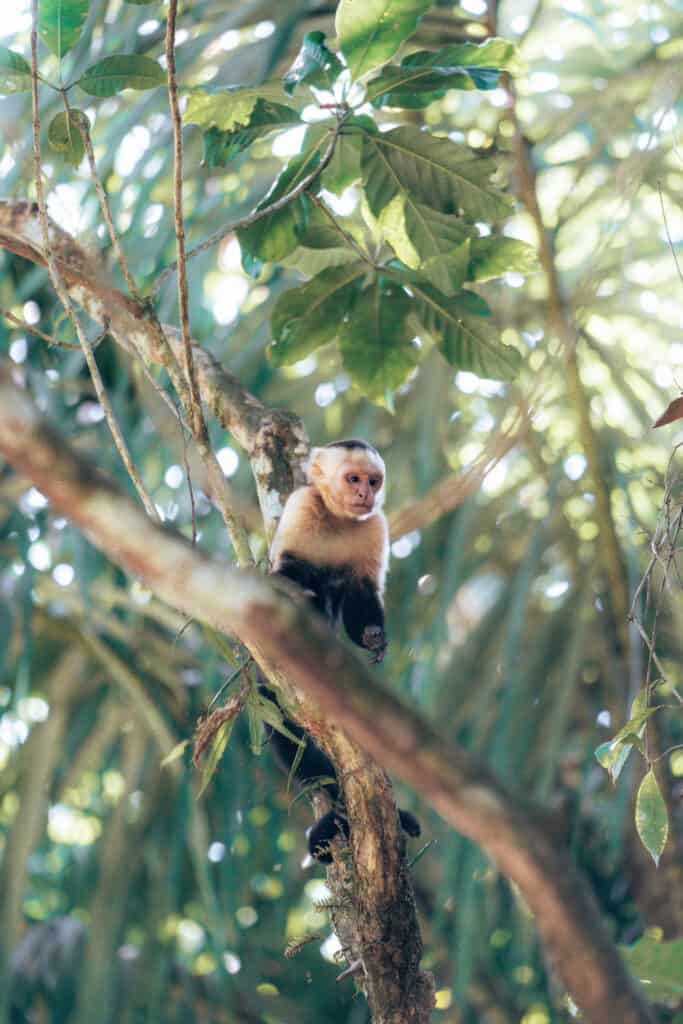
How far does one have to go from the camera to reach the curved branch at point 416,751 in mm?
819

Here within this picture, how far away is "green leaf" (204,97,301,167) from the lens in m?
2.10

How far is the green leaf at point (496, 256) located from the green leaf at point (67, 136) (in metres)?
0.75

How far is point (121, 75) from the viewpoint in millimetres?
2076

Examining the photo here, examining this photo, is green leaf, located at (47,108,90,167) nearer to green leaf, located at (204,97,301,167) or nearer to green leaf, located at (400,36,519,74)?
green leaf, located at (204,97,301,167)

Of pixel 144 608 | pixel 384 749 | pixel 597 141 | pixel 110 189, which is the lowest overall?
pixel 384 749

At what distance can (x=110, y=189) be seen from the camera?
3359 mm

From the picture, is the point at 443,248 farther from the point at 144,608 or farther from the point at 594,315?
the point at 144,608

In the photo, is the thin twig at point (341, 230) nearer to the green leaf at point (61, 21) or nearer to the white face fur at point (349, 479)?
the green leaf at point (61, 21)

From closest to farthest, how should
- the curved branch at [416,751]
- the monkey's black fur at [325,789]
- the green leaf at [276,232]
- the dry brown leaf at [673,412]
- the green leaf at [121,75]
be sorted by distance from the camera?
the curved branch at [416,751] < the dry brown leaf at [673,412] < the monkey's black fur at [325,789] < the green leaf at [121,75] < the green leaf at [276,232]

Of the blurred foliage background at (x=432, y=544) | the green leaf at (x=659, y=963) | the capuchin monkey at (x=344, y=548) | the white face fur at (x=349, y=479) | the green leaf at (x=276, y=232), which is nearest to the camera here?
the green leaf at (x=659, y=963)

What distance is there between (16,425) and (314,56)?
1.31 metres

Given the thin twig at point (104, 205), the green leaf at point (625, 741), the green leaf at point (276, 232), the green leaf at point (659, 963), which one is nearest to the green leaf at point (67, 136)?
the thin twig at point (104, 205)

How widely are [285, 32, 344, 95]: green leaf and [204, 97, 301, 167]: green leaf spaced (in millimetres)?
96

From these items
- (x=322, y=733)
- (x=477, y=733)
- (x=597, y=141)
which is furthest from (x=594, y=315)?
(x=322, y=733)
